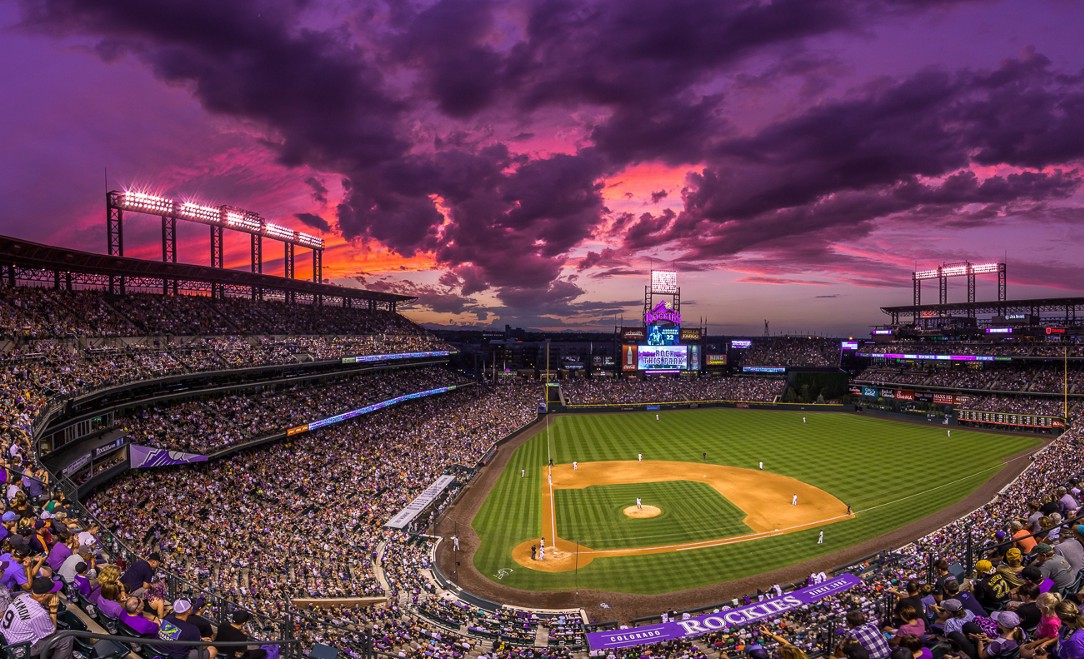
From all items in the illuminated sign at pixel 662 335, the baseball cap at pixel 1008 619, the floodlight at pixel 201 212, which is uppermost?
the floodlight at pixel 201 212

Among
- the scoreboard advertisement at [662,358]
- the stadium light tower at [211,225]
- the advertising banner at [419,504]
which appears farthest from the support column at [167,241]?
the scoreboard advertisement at [662,358]

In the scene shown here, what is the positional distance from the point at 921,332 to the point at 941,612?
89.0 metres

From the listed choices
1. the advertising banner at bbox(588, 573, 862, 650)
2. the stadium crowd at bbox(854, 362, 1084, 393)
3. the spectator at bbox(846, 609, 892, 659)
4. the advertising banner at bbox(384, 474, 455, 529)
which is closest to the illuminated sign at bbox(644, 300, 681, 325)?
the stadium crowd at bbox(854, 362, 1084, 393)

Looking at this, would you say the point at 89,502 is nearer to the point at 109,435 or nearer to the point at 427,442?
the point at 109,435

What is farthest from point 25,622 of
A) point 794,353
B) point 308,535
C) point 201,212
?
point 794,353

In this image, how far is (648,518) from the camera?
1331 inches

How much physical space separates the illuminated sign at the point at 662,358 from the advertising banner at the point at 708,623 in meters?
59.0

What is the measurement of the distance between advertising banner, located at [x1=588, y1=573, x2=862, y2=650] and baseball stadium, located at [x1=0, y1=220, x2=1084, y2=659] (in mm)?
126

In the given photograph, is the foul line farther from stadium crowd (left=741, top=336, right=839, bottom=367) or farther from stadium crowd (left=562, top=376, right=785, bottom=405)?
stadium crowd (left=741, top=336, right=839, bottom=367)

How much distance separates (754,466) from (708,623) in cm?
2827

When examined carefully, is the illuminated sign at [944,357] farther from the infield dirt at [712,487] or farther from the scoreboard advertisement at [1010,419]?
the infield dirt at [712,487]

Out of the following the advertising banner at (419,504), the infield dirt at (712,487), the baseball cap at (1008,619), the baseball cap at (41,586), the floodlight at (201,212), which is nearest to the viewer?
the baseball cap at (41,586)

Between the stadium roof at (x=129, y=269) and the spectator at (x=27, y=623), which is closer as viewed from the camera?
the spectator at (x=27, y=623)

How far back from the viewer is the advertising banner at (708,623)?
733 inches
